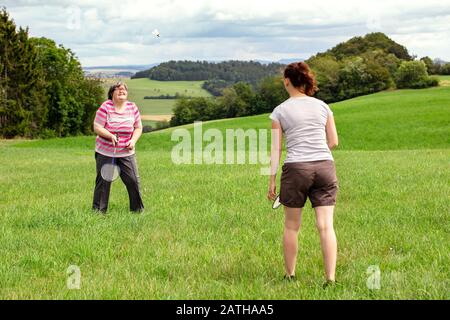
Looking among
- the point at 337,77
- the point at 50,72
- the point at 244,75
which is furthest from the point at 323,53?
the point at 50,72

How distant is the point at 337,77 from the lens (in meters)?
92.1

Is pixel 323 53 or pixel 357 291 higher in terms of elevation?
pixel 323 53

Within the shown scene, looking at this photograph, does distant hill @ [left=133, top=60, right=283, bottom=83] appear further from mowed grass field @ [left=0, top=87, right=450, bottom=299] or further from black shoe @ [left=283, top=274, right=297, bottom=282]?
black shoe @ [left=283, top=274, right=297, bottom=282]

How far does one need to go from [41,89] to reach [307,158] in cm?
6441

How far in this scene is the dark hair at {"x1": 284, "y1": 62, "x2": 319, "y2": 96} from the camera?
552 centimetres

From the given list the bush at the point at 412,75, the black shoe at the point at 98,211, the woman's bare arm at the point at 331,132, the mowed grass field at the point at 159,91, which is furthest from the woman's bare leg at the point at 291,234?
the mowed grass field at the point at 159,91

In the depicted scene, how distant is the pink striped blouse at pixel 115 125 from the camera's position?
946cm

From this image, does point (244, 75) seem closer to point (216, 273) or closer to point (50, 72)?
point (50, 72)

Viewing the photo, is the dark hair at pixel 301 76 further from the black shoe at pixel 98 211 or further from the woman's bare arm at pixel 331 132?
the black shoe at pixel 98 211

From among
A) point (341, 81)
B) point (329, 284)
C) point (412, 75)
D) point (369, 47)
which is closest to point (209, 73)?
point (369, 47)

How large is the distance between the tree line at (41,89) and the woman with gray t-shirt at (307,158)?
2236 inches

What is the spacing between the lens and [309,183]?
5.47 m

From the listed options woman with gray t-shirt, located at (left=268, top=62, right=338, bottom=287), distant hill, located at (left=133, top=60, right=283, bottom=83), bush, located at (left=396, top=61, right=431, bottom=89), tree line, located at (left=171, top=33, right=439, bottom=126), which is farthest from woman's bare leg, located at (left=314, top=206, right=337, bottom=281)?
distant hill, located at (left=133, top=60, right=283, bottom=83)

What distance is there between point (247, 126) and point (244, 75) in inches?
3850
